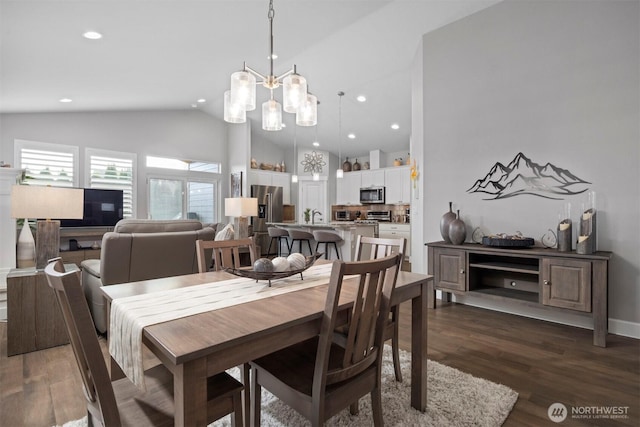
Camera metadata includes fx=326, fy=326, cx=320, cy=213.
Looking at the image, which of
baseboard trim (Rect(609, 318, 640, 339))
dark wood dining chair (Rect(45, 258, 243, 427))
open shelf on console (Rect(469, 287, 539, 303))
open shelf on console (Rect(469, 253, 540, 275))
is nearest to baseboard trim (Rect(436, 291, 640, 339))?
baseboard trim (Rect(609, 318, 640, 339))

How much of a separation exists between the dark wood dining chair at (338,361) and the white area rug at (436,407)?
0.29 meters

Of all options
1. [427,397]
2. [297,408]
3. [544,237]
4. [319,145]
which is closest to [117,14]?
[297,408]

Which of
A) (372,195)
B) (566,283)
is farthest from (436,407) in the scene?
(372,195)

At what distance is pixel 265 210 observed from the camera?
8320 millimetres

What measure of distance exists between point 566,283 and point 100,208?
7007 mm

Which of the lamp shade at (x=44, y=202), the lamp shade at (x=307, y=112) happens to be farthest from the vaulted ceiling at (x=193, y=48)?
the lamp shade at (x=307, y=112)

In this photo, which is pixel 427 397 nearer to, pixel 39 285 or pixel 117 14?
pixel 39 285

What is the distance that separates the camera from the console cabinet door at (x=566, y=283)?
2.81m

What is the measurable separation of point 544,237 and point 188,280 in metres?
3.46

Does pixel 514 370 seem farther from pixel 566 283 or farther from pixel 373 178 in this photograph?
pixel 373 178

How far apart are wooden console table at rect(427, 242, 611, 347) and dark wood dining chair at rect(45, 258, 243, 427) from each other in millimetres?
2940

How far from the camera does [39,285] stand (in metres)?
2.65

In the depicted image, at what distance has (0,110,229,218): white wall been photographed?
17.5 ft

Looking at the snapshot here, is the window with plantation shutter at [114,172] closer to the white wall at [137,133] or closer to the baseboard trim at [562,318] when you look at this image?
the white wall at [137,133]
